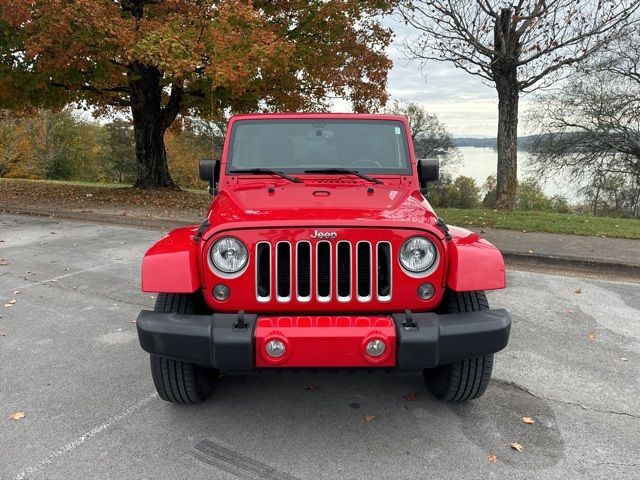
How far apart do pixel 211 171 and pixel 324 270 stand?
1765mm

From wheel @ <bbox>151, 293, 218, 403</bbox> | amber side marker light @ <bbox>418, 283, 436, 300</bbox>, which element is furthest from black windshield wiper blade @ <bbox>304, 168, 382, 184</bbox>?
wheel @ <bbox>151, 293, 218, 403</bbox>

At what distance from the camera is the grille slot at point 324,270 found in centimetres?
262

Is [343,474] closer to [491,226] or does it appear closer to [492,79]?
[491,226]

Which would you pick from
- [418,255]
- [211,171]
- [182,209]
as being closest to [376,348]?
[418,255]

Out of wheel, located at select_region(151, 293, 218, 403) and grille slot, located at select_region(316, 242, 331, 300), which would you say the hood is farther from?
wheel, located at select_region(151, 293, 218, 403)

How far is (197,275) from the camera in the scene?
105 inches

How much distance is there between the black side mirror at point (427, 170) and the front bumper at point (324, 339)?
1.63m

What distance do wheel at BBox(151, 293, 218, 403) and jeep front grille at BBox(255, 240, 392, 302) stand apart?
0.47 meters

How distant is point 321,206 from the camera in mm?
2873

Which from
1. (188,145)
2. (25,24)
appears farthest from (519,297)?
(188,145)

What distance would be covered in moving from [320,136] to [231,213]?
1318mm

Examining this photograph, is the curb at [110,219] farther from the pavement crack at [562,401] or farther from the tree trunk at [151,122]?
the pavement crack at [562,401]

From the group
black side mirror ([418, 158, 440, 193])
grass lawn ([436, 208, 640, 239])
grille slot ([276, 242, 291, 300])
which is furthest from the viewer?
grass lawn ([436, 208, 640, 239])

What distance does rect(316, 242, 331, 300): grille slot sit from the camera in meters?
2.62
